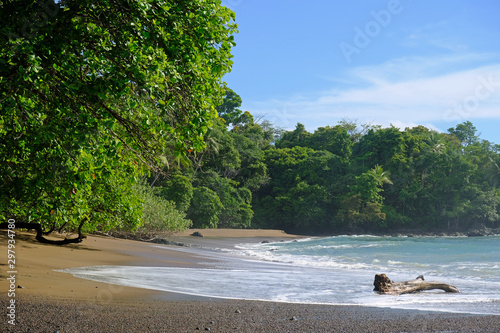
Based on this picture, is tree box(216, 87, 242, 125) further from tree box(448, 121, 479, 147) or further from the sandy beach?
the sandy beach

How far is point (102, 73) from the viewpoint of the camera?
180 inches

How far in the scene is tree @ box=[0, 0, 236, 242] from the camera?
14.0ft

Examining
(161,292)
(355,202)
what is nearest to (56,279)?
(161,292)

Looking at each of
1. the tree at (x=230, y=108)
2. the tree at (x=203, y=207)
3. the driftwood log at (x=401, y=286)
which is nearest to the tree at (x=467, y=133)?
the tree at (x=230, y=108)

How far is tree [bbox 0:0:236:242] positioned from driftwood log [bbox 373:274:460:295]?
4668 mm

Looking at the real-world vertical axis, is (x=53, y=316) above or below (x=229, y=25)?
below

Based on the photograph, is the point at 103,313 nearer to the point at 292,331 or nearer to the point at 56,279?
the point at 292,331

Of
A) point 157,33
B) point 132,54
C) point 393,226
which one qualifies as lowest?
point 393,226

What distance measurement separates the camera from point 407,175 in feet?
158

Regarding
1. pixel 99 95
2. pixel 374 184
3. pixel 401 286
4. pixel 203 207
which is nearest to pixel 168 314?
pixel 99 95

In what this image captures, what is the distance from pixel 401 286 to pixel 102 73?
20.6 ft

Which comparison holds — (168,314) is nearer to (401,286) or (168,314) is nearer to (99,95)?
(99,95)

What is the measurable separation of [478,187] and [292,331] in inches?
1920

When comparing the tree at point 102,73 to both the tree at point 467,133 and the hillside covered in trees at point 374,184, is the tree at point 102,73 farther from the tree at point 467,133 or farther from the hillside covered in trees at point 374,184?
the tree at point 467,133
